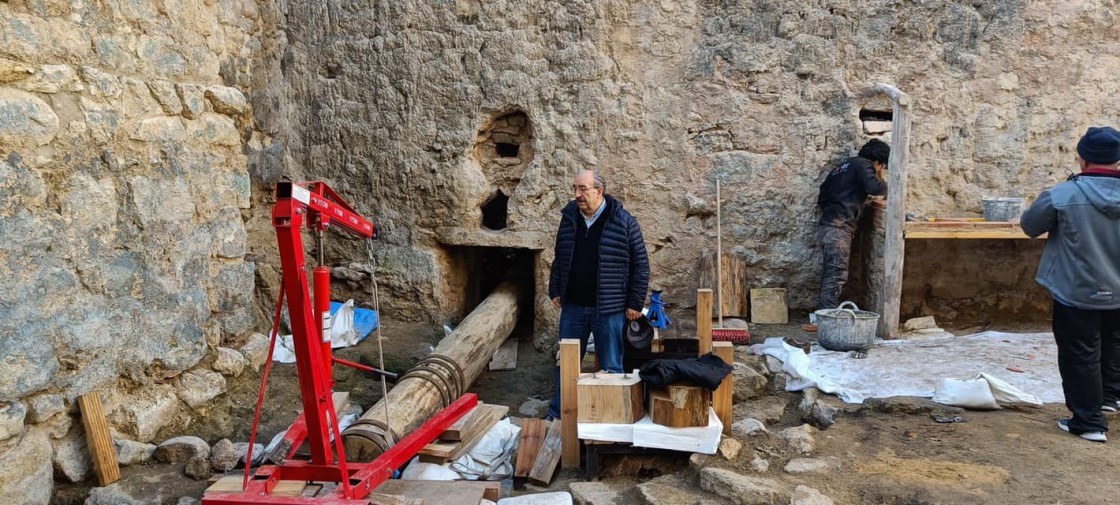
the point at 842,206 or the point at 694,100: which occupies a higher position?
the point at 694,100

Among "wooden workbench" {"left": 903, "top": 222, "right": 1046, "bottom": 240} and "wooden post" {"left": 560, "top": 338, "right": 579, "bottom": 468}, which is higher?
"wooden workbench" {"left": 903, "top": 222, "right": 1046, "bottom": 240}

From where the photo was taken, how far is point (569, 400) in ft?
13.4

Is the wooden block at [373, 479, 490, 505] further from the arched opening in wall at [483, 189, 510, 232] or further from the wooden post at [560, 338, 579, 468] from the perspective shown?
the arched opening in wall at [483, 189, 510, 232]

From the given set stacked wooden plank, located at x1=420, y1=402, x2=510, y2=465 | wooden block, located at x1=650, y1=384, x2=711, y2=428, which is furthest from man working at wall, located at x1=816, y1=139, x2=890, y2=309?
stacked wooden plank, located at x1=420, y1=402, x2=510, y2=465

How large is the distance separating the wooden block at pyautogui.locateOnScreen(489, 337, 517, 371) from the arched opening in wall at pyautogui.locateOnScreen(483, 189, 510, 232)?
1.08 m

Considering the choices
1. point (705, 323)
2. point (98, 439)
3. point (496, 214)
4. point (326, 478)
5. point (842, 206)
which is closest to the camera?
point (326, 478)

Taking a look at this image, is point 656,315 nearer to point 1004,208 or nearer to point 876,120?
point 876,120

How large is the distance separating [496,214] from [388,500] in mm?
3873

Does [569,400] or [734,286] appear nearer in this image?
[569,400]

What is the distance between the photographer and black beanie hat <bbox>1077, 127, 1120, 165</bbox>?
4.07 meters

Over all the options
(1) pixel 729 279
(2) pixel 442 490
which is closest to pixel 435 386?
(2) pixel 442 490

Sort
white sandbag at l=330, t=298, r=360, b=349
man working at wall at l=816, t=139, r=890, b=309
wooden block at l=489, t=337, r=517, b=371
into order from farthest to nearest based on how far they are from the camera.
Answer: wooden block at l=489, t=337, r=517, b=371 → white sandbag at l=330, t=298, r=360, b=349 → man working at wall at l=816, t=139, r=890, b=309

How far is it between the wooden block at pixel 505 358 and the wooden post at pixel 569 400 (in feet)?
8.33

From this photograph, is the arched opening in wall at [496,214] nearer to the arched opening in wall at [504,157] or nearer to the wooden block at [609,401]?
the arched opening in wall at [504,157]
